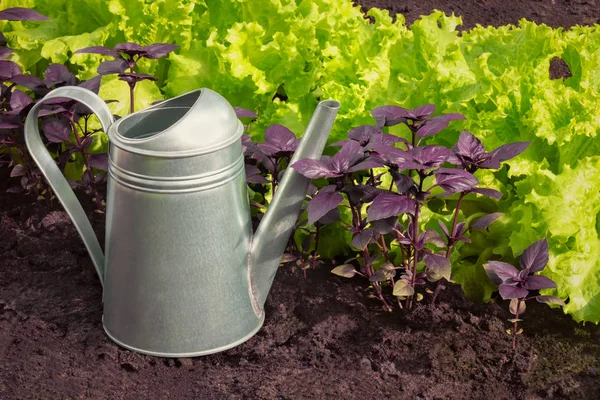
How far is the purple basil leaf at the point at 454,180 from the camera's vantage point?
6.79 feet

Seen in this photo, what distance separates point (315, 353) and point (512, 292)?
568mm

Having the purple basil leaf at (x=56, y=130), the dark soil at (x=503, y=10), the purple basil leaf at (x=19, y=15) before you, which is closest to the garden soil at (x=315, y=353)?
the purple basil leaf at (x=56, y=130)

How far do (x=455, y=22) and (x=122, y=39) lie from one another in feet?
3.81

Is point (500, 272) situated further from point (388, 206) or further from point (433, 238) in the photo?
point (388, 206)

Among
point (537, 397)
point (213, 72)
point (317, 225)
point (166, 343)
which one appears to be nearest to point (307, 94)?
point (213, 72)

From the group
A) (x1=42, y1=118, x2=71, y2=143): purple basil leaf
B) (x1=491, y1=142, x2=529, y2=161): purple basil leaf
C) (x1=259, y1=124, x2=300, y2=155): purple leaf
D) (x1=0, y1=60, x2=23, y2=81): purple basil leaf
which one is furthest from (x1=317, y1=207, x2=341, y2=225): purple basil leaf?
(x1=0, y1=60, x2=23, y2=81): purple basil leaf

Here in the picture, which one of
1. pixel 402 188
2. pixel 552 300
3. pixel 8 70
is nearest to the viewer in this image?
→ pixel 402 188

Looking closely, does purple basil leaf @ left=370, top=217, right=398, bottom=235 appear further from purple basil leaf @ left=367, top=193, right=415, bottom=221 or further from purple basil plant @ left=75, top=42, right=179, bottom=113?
purple basil plant @ left=75, top=42, right=179, bottom=113

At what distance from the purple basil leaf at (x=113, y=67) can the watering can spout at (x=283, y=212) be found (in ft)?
2.23

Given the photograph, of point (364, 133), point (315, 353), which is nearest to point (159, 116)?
point (364, 133)

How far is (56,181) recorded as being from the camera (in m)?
2.28

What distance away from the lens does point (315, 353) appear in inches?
92.7

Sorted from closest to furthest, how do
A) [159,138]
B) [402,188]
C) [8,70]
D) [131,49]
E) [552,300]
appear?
1. [159,138]
2. [402,188]
3. [552,300]
4. [131,49]
5. [8,70]

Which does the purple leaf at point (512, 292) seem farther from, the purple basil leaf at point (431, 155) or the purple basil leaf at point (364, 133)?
the purple basil leaf at point (364, 133)
